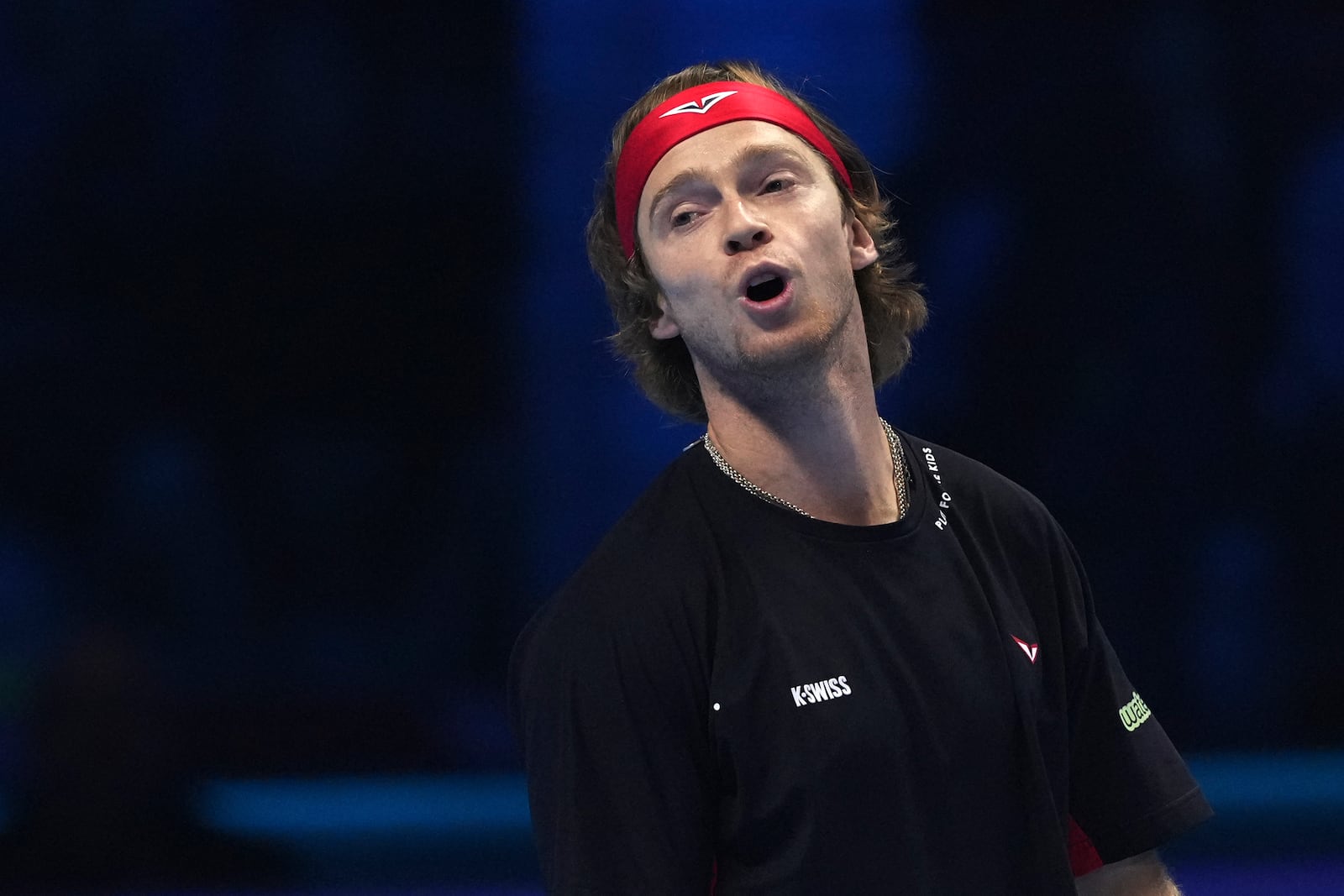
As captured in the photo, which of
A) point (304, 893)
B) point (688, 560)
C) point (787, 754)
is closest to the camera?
point (787, 754)

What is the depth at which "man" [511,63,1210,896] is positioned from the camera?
169cm

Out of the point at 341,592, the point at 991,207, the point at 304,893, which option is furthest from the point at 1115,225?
the point at 304,893

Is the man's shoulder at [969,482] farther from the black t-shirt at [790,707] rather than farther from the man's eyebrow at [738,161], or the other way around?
the man's eyebrow at [738,161]

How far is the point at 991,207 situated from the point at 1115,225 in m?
0.40

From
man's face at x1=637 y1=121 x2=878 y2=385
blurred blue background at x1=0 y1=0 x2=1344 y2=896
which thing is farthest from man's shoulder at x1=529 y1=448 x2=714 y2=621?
blurred blue background at x1=0 y1=0 x2=1344 y2=896

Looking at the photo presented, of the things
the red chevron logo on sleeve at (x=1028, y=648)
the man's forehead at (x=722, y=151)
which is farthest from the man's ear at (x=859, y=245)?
the red chevron logo on sleeve at (x=1028, y=648)

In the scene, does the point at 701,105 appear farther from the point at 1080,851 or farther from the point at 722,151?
the point at 1080,851

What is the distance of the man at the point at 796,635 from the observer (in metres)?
1.69

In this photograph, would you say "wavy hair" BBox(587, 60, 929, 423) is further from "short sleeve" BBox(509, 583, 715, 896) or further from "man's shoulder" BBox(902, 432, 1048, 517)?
"short sleeve" BBox(509, 583, 715, 896)

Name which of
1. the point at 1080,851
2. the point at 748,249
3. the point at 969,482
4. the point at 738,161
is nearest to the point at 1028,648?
the point at 969,482

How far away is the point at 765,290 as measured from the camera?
6.61ft

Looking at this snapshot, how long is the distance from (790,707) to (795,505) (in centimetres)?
33

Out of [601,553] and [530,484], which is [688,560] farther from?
[530,484]

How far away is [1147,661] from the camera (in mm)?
4230
